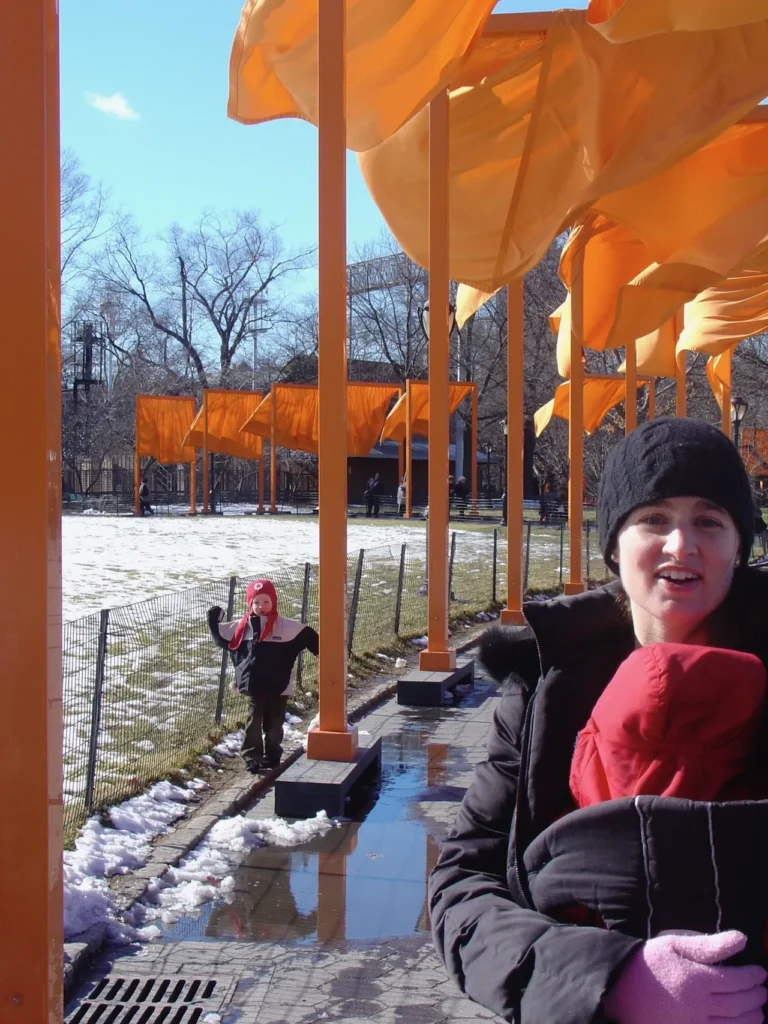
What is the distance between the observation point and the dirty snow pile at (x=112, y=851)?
429 cm

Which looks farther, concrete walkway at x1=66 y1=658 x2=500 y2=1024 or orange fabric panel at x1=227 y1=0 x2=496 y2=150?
orange fabric panel at x1=227 y1=0 x2=496 y2=150

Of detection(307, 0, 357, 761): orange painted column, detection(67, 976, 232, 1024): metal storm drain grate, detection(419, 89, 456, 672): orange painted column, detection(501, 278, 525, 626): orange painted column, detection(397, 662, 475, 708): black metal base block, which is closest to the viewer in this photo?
detection(67, 976, 232, 1024): metal storm drain grate

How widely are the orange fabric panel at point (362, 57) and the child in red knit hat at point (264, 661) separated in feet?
9.85

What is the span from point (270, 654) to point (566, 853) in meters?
5.21

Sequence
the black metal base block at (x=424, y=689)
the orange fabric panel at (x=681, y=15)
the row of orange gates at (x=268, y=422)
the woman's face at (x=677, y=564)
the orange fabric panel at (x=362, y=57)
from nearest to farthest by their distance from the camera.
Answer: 1. the woman's face at (x=677, y=564)
2. the orange fabric panel at (x=681, y=15)
3. the orange fabric panel at (x=362, y=57)
4. the black metal base block at (x=424, y=689)
5. the row of orange gates at (x=268, y=422)

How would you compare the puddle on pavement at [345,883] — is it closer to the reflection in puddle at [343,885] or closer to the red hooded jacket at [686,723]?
the reflection in puddle at [343,885]

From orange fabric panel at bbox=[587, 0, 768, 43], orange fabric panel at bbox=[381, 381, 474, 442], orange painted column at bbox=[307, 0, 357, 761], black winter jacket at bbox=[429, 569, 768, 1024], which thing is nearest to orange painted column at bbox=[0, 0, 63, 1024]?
black winter jacket at bbox=[429, 569, 768, 1024]

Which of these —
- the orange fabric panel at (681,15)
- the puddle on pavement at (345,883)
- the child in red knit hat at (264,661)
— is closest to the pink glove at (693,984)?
the puddle on pavement at (345,883)

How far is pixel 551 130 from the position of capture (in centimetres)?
657

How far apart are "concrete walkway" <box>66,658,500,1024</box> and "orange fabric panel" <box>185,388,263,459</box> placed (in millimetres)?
35719

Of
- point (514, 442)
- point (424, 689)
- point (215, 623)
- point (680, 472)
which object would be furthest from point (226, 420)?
point (680, 472)

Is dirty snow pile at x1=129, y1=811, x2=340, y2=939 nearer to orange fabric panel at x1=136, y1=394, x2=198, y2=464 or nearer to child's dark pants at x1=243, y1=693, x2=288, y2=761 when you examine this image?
child's dark pants at x1=243, y1=693, x2=288, y2=761

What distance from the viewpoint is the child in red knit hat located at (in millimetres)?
6754

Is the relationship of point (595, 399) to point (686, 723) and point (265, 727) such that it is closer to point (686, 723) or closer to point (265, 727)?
point (265, 727)
